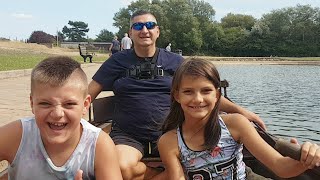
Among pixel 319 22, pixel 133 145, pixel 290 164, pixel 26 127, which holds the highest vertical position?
pixel 319 22

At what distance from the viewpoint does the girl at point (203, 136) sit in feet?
8.87

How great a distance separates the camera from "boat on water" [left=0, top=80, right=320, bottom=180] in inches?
83.7

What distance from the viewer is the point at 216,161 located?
2.71 metres

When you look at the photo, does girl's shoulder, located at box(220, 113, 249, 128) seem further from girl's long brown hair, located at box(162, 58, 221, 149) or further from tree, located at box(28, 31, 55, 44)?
tree, located at box(28, 31, 55, 44)

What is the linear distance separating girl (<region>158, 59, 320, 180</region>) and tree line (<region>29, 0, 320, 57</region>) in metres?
64.1

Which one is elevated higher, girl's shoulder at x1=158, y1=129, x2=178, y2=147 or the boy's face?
the boy's face

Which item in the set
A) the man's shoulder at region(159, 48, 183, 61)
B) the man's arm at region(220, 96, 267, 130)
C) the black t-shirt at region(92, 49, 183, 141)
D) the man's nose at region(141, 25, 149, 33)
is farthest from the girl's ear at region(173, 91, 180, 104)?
the man's nose at region(141, 25, 149, 33)

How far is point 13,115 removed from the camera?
7.21m

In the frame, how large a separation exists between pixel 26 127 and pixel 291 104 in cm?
1394

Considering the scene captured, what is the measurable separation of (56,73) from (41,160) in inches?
19.6

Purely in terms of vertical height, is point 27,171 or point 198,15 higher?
point 198,15

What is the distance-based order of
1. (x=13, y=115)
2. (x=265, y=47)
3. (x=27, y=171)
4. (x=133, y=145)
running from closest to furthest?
(x=27, y=171), (x=133, y=145), (x=13, y=115), (x=265, y=47)

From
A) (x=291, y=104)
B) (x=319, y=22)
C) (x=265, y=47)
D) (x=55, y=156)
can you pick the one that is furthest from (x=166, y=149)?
(x=319, y=22)

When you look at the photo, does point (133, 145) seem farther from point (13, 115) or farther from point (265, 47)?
point (265, 47)
